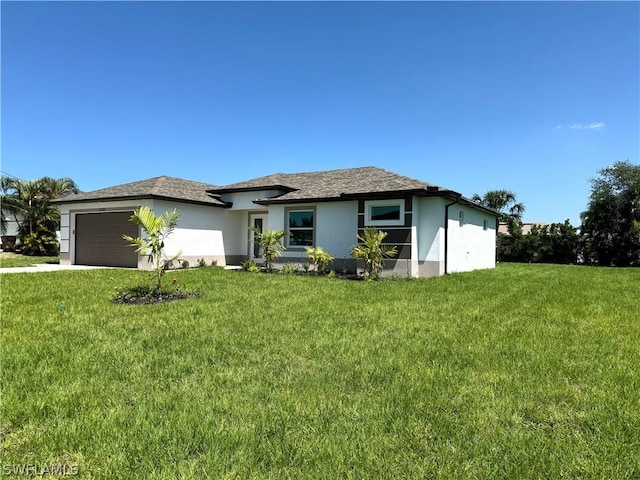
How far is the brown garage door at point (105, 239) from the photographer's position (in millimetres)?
18469

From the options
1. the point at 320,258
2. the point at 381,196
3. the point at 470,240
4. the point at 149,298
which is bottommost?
the point at 149,298

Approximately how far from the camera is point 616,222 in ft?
95.1

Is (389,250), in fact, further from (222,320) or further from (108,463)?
(108,463)

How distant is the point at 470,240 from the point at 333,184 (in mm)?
7425

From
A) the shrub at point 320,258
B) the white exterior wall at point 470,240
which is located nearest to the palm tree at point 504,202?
the white exterior wall at point 470,240

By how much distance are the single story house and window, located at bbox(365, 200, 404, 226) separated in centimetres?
4

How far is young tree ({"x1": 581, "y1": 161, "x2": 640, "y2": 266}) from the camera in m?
27.9

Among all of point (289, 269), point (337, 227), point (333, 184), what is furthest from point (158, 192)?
point (337, 227)

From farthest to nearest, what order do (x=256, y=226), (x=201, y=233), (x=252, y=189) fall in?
(x=256, y=226) < (x=252, y=189) < (x=201, y=233)

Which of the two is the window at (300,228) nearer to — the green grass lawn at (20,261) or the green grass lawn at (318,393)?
the green grass lawn at (318,393)

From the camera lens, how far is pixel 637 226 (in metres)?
27.2

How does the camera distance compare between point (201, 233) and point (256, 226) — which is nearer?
point (201, 233)

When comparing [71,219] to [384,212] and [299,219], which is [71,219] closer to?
[299,219]

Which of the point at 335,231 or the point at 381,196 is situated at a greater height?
the point at 381,196
